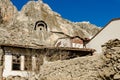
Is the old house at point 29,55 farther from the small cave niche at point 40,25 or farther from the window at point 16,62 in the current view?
the small cave niche at point 40,25

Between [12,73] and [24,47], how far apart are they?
2.52 metres

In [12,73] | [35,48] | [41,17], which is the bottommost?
[12,73]

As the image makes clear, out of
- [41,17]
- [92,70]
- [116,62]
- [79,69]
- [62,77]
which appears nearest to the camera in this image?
[116,62]

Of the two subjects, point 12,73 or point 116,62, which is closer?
point 116,62

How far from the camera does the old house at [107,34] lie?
2759cm

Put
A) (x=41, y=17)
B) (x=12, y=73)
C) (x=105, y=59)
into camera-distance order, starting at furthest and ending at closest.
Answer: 1. (x=41, y=17)
2. (x=12, y=73)
3. (x=105, y=59)

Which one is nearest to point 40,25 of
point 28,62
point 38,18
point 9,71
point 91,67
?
point 38,18

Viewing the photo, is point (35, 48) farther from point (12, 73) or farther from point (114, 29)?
point (114, 29)

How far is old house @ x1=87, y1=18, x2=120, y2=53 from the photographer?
27.6m

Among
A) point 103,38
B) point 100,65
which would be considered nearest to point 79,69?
point 100,65

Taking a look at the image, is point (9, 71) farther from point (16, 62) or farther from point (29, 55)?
point (29, 55)

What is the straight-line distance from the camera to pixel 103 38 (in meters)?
29.3

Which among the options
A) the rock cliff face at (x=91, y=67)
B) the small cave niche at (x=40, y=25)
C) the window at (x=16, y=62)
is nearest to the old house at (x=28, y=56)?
the window at (x=16, y=62)

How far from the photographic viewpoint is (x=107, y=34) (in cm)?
2881
